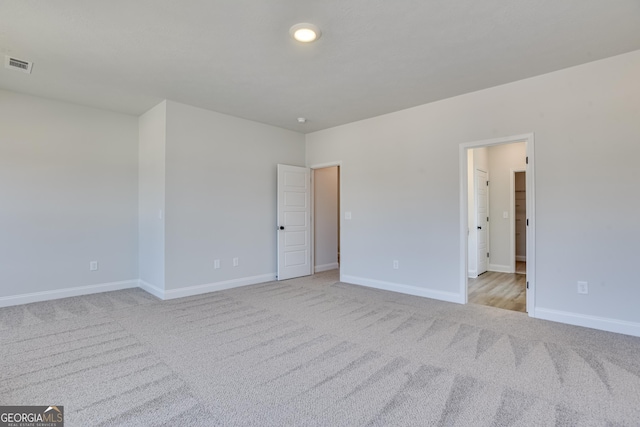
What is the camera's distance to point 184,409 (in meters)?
1.91

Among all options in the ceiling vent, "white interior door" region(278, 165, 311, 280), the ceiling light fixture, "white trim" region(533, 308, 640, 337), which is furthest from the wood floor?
the ceiling vent

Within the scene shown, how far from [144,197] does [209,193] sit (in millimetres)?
1062

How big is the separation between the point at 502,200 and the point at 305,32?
18.0ft

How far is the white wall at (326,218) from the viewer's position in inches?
252

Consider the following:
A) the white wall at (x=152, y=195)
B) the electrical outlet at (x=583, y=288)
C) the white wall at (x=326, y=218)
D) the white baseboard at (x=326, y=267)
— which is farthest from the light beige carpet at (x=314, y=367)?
the white wall at (x=326, y=218)

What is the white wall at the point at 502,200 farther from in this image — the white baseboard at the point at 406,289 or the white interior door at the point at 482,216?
the white baseboard at the point at 406,289

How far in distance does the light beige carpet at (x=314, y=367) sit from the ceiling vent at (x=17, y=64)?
267 cm

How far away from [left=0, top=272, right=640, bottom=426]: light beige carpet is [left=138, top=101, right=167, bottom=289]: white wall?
863 mm

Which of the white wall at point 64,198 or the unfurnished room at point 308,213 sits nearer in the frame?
the unfurnished room at point 308,213

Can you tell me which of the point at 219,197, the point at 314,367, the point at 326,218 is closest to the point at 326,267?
the point at 326,218

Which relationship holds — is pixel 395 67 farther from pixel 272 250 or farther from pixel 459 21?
pixel 272 250

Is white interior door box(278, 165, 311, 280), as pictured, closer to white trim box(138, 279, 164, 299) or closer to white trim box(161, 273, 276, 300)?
white trim box(161, 273, 276, 300)

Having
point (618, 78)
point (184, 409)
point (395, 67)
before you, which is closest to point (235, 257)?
point (184, 409)

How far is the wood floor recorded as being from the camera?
4105 millimetres
